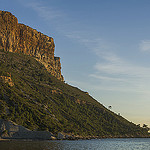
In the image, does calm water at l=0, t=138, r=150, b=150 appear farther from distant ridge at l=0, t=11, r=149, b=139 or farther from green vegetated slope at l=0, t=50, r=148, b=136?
green vegetated slope at l=0, t=50, r=148, b=136

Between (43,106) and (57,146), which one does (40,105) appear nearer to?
(43,106)

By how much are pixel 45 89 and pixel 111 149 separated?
86755 mm

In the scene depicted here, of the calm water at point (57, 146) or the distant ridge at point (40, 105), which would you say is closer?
the calm water at point (57, 146)

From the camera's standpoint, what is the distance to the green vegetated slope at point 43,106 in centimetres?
11150

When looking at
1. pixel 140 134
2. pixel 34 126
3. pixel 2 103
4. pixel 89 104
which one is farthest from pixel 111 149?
pixel 140 134

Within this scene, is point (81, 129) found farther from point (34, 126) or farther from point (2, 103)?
point (2, 103)

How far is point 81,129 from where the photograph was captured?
13675 centimetres

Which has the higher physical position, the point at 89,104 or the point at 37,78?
the point at 37,78

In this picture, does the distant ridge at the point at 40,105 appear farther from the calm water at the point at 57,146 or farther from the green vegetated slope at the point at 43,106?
the calm water at the point at 57,146

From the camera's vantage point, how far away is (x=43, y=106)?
132 meters

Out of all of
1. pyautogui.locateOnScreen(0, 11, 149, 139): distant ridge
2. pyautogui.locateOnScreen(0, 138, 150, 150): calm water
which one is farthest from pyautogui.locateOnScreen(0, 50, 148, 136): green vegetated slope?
pyautogui.locateOnScreen(0, 138, 150, 150): calm water

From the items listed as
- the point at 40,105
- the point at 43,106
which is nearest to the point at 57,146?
the point at 43,106

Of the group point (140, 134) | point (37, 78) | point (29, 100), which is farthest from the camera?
point (140, 134)

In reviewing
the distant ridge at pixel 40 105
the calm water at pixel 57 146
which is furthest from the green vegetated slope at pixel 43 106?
the calm water at pixel 57 146
